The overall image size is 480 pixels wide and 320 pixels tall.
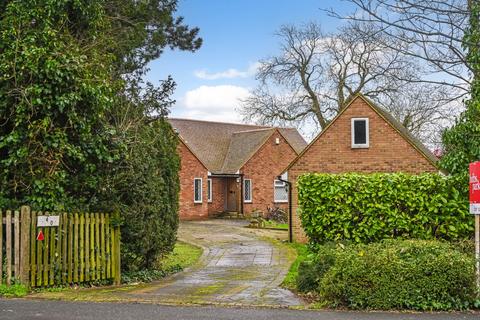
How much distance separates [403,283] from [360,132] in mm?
13537

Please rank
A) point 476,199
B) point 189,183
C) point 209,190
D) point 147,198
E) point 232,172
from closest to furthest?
point 476,199 < point 147,198 < point 189,183 < point 209,190 < point 232,172

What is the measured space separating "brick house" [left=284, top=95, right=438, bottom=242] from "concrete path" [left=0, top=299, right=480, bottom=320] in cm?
1312

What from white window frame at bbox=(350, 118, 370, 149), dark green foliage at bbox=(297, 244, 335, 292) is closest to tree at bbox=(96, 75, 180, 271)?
dark green foliage at bbox=(297, 244, 335, 292)

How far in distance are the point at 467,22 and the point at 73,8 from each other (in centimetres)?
823

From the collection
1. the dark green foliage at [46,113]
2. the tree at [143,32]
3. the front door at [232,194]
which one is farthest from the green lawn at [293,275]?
the front door at [232,194]

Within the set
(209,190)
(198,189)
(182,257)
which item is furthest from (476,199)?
(209,190)

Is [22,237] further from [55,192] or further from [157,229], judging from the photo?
[157,229]

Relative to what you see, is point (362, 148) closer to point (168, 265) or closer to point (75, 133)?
point (168, 265)

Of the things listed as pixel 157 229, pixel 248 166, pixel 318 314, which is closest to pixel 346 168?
pixel 157 229

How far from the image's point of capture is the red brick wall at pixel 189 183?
35875mm

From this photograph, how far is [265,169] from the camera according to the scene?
1538 inches

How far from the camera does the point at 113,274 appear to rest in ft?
38.6

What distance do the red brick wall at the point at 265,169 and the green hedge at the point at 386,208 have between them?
25503 mm

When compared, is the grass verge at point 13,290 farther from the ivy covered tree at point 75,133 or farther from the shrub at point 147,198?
the shrub at point 147,198
